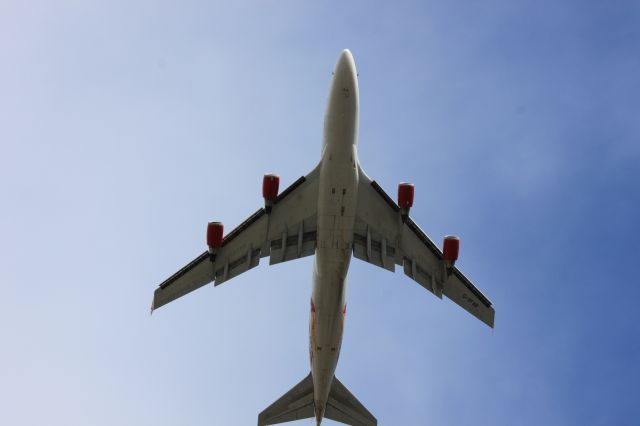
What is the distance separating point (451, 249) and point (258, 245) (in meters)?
11.0

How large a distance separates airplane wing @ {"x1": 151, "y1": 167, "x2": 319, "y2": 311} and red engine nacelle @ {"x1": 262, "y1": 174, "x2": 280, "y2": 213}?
1.52ft

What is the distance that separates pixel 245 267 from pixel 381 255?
787cm

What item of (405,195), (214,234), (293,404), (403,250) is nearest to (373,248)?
(403,250)

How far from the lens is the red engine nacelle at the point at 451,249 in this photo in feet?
117

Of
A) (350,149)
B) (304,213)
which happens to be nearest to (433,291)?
(304,213)

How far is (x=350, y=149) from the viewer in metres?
30.9

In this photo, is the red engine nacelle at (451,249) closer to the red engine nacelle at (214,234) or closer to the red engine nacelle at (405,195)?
the red engine nacelle at (405,195)

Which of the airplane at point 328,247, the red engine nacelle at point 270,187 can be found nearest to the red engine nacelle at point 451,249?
the airplane at point 328,247

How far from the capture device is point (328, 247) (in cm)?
3288

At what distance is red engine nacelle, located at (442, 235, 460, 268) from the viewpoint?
35.6m

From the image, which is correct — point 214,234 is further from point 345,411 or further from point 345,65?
point 345,411

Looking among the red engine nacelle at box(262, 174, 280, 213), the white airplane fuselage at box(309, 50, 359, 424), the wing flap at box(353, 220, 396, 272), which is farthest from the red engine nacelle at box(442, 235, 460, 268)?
the red engine nacelle at box(262, 174, 280, 213)

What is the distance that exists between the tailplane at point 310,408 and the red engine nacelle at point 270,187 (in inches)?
480

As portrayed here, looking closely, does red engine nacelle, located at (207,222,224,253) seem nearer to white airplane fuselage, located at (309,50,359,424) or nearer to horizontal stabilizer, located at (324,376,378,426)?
white airplane fuselage, located at (309,50,359,424)
